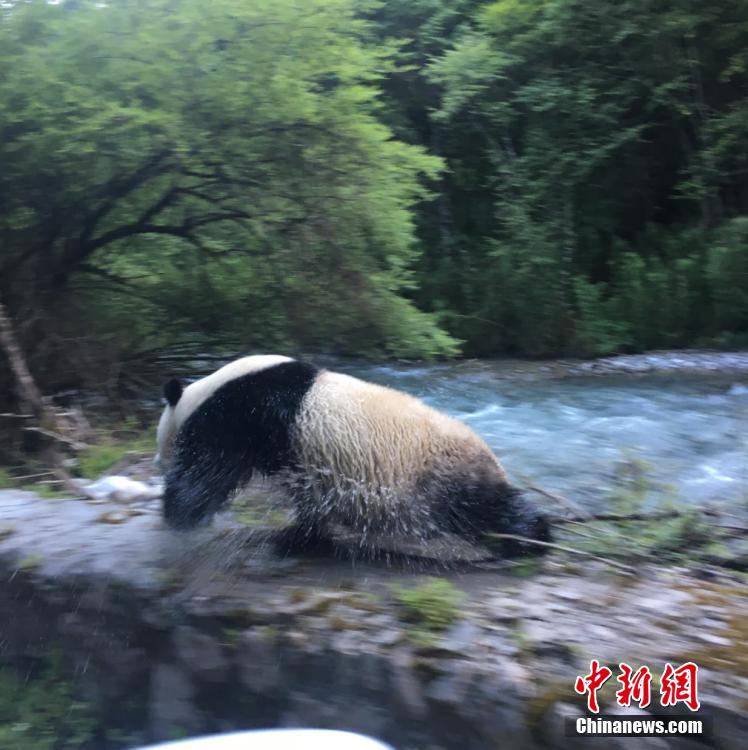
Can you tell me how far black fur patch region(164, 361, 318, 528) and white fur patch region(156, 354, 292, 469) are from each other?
0.08 meters

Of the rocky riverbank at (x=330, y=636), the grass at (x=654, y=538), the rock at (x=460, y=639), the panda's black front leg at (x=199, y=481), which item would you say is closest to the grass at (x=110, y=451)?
the rocky riverbank at (x=330, y=636)

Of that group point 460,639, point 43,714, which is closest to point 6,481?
point 43,714

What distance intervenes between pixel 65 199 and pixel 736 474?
21.4 feet

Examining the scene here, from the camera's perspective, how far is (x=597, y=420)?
8.56 metres

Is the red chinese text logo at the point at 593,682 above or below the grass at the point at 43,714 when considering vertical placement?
above

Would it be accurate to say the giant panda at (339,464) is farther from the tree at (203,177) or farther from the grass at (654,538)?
the tree at (203,177)

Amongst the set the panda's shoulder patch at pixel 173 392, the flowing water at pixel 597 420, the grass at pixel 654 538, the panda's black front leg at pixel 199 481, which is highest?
the panda's shoulder patch at pixel 173 392

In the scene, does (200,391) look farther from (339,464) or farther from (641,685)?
(641,685)

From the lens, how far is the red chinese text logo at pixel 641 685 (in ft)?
8.56

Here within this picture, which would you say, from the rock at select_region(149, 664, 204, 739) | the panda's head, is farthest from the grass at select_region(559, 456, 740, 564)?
the panda's head

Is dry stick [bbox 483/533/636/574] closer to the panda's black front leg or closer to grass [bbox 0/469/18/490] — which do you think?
the panda's black front leg

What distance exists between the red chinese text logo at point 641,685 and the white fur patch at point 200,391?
2186mm

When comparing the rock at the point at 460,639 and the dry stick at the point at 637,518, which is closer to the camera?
the rock at the point at 460,639

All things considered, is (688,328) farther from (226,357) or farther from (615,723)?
(615,723)
